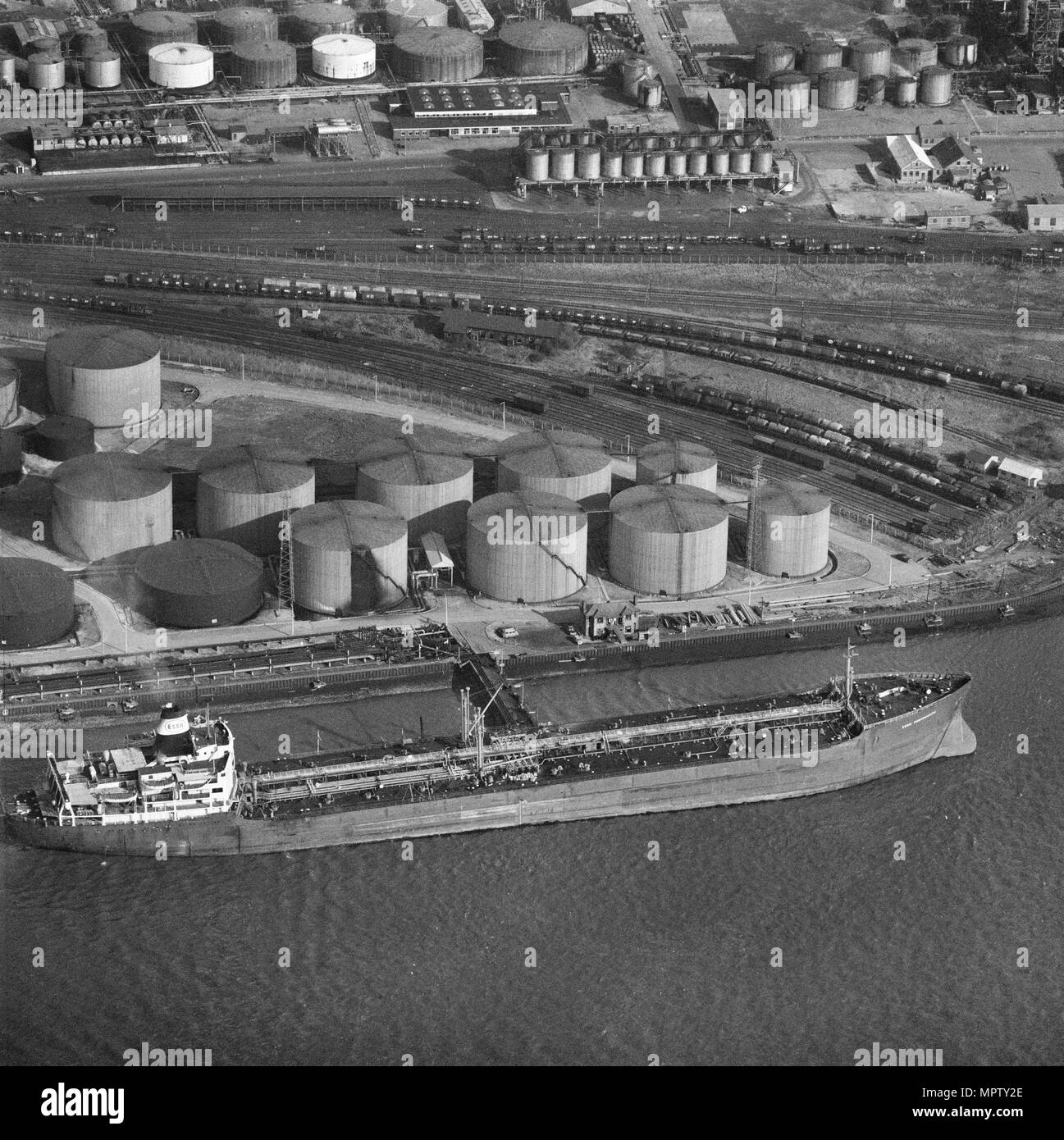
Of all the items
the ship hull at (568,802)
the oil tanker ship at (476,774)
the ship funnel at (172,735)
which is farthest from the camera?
the ship funnel at (172,735)

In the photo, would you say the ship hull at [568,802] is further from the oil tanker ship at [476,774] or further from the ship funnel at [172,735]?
the ship funnel at [172,735]

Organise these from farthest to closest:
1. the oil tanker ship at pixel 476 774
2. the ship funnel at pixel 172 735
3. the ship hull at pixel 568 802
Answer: the ship funnel at pixel 172 735 → the oil tanker ship at pixel 476 774 → the ship hull at pixel 568 802

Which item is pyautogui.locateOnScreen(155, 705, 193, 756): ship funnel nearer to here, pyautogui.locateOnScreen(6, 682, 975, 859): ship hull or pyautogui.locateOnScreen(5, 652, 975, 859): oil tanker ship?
pyautogui.locateOnScreen(5, 652, 975, 859): oil tanker ship

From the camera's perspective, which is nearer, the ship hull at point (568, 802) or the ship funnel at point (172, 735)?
the ship hull at point (568, 802)

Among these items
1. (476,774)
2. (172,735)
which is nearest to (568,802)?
(476,774)

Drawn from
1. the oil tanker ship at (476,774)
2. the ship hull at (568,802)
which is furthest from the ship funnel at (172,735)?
the ship hull at (568,802)

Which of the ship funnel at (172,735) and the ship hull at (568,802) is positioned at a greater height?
the ship funnel at (172,735)

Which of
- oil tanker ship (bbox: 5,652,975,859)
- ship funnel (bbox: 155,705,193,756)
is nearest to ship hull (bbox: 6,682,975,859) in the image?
oil tanker ship (bbox: 5,652,975,859)

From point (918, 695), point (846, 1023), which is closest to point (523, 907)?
point (846, 1023)
